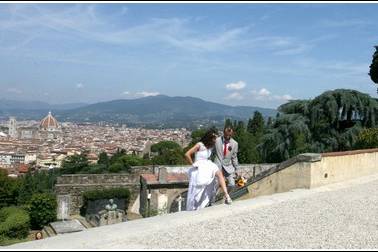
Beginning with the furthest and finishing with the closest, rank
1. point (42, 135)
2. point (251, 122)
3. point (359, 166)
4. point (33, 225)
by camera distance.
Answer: point (42, 135)
point (251, 122)
point (33, 225)
point (359, 166)

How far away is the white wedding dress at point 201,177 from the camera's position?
26.1ft

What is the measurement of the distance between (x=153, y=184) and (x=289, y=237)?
20681 mm

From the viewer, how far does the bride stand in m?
7.95

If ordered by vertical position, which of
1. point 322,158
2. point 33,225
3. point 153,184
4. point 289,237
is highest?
point 322,158

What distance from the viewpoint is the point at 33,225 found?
31.2 m

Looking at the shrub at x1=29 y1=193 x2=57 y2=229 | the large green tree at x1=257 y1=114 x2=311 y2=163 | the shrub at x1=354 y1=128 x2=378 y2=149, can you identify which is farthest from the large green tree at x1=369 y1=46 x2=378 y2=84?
the shrub at x1=29 y1=193 x2=57 y2=229

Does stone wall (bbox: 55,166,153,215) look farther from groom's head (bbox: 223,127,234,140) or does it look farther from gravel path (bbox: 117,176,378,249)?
gravel path (bbox: 117,176,378,249)

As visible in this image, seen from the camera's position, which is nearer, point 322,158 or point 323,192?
point 323,192

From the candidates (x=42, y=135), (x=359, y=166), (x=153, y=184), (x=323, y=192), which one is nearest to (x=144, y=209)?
(x=153, y=184)

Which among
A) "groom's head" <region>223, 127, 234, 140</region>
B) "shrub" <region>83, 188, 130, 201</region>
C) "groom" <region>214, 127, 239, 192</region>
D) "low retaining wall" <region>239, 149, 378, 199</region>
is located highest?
"groom's head" <region>223, 127, 234, 140</region>

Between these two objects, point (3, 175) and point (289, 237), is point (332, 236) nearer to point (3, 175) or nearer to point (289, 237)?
point (289, 237)

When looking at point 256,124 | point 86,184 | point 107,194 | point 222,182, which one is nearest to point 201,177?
point 222,182

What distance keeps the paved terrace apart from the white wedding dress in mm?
459

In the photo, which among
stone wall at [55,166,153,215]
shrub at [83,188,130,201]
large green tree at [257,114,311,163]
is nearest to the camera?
large green tree at [257,114,311,163]
